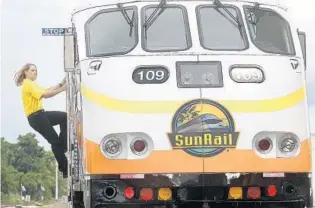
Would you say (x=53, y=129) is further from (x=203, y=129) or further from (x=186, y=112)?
(x=203, y=129)

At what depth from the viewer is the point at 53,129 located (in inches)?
441

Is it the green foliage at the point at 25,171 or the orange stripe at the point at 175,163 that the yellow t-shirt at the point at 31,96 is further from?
the green foliage at the point at 25,171

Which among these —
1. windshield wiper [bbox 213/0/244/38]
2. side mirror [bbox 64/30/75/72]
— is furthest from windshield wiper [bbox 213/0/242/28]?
side mirror [bbox 64/30/75/72]

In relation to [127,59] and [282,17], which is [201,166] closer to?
[127,59]

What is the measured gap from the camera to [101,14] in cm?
927

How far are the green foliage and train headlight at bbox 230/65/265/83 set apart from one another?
59.0 meters

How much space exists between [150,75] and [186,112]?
0.58 meters

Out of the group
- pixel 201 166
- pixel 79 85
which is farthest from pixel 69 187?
pixel 201 166

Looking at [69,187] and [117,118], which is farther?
[69,187]

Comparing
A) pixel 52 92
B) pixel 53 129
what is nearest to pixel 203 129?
pixel 52 92

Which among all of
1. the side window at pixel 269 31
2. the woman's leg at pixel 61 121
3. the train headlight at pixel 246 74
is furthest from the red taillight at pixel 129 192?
the woman's leg at pixel 61 121

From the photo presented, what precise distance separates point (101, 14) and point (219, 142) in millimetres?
2065

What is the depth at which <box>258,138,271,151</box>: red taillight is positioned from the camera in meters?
8.64

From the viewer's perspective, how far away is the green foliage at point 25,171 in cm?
6829
